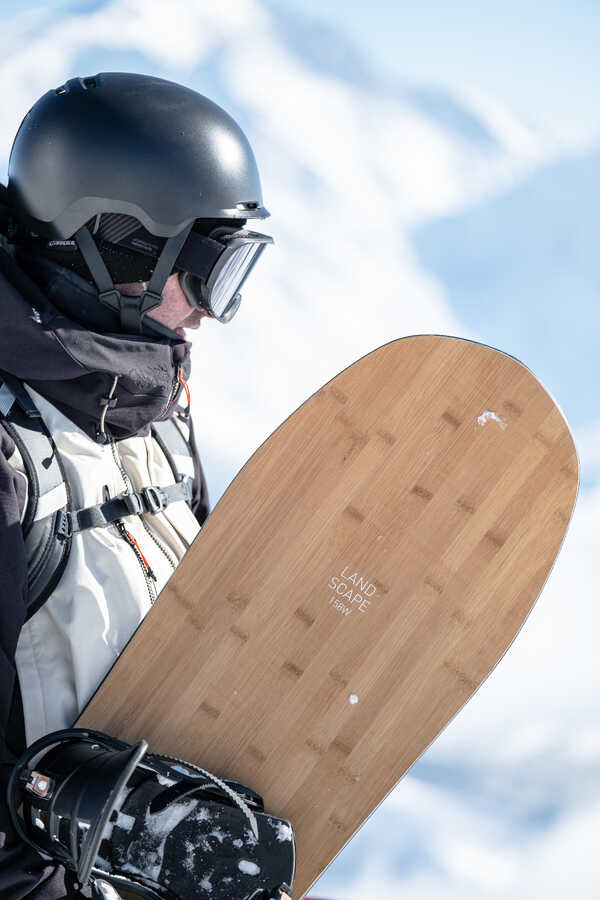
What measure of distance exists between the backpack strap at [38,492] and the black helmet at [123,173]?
275 millimetres

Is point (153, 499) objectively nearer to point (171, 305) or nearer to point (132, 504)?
point (132, 504)

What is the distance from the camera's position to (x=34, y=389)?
5.38 ft

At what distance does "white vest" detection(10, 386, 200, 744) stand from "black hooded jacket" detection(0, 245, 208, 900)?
0.04m

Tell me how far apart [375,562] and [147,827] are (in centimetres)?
63

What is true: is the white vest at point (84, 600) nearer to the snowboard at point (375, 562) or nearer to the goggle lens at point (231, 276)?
the snowboard at point (375, 562)

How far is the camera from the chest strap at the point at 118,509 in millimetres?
1566

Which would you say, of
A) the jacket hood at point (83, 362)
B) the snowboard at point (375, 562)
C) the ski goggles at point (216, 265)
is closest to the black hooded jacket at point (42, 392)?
the jacket hood at point (83, 362)

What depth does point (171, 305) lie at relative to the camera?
179 cm

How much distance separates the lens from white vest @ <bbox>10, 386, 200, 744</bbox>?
60.6 inches

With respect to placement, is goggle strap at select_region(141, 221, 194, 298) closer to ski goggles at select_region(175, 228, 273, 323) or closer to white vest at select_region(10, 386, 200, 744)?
ski goggles at select_region(175, 228, 273, 323)

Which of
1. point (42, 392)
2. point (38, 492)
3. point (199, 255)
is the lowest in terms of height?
point (38, 492)

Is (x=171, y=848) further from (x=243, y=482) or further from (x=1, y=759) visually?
(x=243, y=482)

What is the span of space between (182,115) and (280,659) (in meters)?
1.07

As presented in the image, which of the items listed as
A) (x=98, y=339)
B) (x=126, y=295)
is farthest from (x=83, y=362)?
(x=126, y=295)
